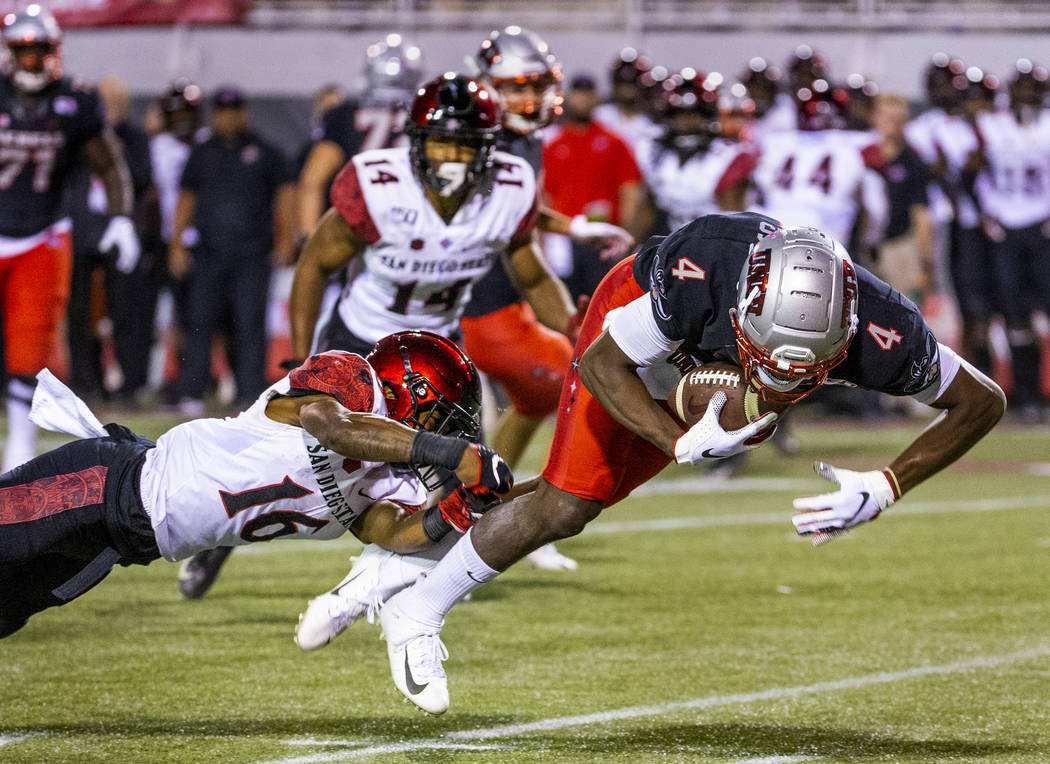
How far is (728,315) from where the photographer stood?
4.10m

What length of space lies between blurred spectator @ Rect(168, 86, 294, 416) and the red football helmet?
7440mm

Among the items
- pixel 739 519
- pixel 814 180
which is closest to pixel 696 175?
pixel 814 180

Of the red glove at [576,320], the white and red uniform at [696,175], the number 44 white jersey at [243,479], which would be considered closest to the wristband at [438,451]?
the number 44 white jersey at [243,479]

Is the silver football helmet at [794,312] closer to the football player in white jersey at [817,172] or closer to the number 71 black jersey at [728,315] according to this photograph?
the number 71 black jersey at [728,315]

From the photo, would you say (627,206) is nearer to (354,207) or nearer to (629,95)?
(629,95)

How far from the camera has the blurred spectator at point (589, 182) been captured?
1077cm

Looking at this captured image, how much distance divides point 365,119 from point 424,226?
240 cm

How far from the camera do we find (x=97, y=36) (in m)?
15.3

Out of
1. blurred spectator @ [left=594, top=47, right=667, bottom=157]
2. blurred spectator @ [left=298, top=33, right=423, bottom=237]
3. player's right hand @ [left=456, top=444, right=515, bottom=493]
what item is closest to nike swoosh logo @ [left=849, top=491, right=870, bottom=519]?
player's right hand @ [left=456, top=444, right=515, bottom=493]

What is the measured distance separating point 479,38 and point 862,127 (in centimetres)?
394

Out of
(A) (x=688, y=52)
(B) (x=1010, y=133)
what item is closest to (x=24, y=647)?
(B) (x=1010, y=133)

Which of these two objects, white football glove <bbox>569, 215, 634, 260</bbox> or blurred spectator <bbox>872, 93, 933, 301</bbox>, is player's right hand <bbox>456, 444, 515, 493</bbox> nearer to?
white football glove <bbox>569, 215, 634, 260</bbox>

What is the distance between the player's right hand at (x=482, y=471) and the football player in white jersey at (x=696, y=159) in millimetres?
5997

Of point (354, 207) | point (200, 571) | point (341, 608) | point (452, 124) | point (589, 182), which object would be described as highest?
point (452, 124)
